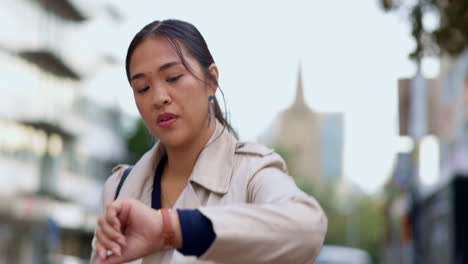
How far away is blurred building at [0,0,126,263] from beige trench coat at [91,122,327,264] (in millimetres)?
30375

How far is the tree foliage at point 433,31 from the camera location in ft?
29.0

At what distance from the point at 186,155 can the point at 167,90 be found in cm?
25

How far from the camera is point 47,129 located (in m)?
41.7

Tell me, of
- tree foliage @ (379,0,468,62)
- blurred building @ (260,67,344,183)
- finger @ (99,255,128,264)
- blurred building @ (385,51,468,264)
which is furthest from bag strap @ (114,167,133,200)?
blurred building @ (260,67,344,183)

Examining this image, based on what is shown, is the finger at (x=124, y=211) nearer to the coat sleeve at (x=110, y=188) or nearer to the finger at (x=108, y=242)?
the finger at (x=108, y=242)

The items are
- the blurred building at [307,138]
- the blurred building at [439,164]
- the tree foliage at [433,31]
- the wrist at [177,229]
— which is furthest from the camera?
the blurred building at [307,138]

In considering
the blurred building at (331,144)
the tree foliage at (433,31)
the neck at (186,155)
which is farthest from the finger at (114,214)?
the blurred building at (331,144)

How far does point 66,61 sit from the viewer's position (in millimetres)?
42875

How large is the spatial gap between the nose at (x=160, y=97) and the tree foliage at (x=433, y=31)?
286 inches

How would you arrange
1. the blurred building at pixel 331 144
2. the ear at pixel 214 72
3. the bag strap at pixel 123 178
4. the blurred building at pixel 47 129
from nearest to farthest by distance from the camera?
the ear at pixel 214 72 < the bag strap at pixel 123 178 < the blurred building at pixel 47 129 < the blurred building at pixel 331 144

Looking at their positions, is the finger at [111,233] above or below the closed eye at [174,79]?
below

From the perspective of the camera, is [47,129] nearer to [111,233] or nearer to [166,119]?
[166,119]

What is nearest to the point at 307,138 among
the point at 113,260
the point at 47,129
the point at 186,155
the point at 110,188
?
the point at 47,129

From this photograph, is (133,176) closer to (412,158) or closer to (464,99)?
(412,158)
